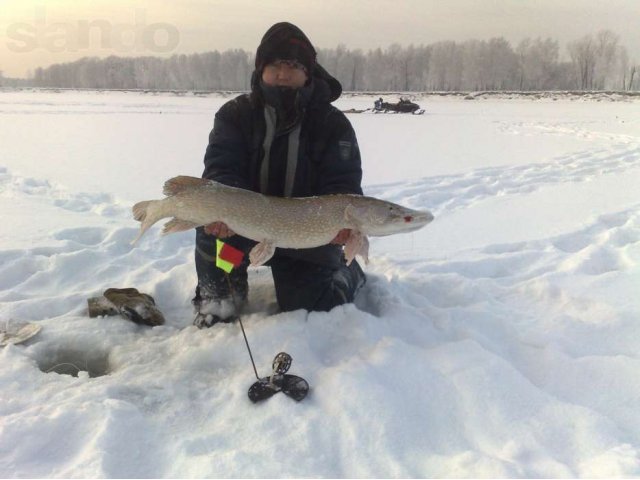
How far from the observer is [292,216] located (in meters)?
2.53

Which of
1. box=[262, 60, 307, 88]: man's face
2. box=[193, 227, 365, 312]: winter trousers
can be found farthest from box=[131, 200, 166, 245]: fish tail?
box=[262, 60, 307, 88]: man's face

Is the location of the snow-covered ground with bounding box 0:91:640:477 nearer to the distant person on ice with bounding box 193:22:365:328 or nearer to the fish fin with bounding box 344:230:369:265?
the distant person on ice with bounding box 193:22:365:328

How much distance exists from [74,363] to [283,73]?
1.96 meters

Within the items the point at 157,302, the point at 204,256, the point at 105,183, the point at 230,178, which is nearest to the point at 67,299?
the point at 157,302

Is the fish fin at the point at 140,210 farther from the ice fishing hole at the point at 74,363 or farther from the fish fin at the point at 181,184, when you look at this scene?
the ice fishing hole at the point at 74,363

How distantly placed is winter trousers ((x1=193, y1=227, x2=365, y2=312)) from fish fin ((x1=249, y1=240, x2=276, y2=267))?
416mm

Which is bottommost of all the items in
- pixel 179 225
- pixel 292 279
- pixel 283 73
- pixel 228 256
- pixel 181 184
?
pixel 292 279

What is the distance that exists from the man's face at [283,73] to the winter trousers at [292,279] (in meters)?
0.95

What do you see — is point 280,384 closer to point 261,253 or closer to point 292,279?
point 261,253

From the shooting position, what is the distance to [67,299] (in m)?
3.06

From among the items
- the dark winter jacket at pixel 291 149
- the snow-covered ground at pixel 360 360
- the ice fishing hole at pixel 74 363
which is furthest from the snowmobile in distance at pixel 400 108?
the ice fishing hole at pixel 74 363

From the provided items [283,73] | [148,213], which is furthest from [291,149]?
[148,213]

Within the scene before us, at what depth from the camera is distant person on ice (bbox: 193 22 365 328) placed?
2904 mm

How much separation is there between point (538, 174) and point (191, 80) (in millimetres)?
65705
